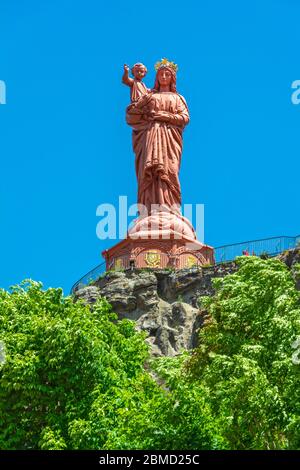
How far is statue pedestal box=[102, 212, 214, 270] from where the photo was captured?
58.4 metres

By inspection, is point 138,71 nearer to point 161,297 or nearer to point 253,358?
point 161,297

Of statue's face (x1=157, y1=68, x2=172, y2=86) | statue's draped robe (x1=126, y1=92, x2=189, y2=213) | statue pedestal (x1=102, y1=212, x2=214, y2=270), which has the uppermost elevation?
statue's face (x1=157, y1=68, x2=172, y2=86)

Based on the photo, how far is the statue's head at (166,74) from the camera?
63.8 metres

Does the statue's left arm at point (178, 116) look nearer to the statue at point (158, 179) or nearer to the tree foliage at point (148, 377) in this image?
the statue at point (158, 179)

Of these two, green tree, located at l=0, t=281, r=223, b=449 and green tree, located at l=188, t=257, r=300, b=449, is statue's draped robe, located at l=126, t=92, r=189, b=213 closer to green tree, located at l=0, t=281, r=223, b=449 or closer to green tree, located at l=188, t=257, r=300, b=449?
green tree, located at l=188, t=257, r=300, b=449

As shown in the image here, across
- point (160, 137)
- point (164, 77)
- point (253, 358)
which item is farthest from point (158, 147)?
point (253, 358)

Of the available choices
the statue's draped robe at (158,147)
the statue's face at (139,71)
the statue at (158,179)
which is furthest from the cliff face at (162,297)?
the statue's face at (139,71)

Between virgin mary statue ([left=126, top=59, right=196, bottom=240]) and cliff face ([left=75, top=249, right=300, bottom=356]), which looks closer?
cliff face ([left=75, top=249, right=300, bottom=356])

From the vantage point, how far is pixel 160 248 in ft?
193

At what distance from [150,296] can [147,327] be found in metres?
1.63

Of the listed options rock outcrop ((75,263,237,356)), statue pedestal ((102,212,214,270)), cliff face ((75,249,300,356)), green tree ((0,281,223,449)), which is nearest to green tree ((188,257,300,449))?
green tree ((0,281,223,449))

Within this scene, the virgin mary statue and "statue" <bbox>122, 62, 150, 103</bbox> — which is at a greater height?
"statue" <bbox>122, 62, 150, 103</bbox>

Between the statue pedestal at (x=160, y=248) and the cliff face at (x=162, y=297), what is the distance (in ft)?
3.45
